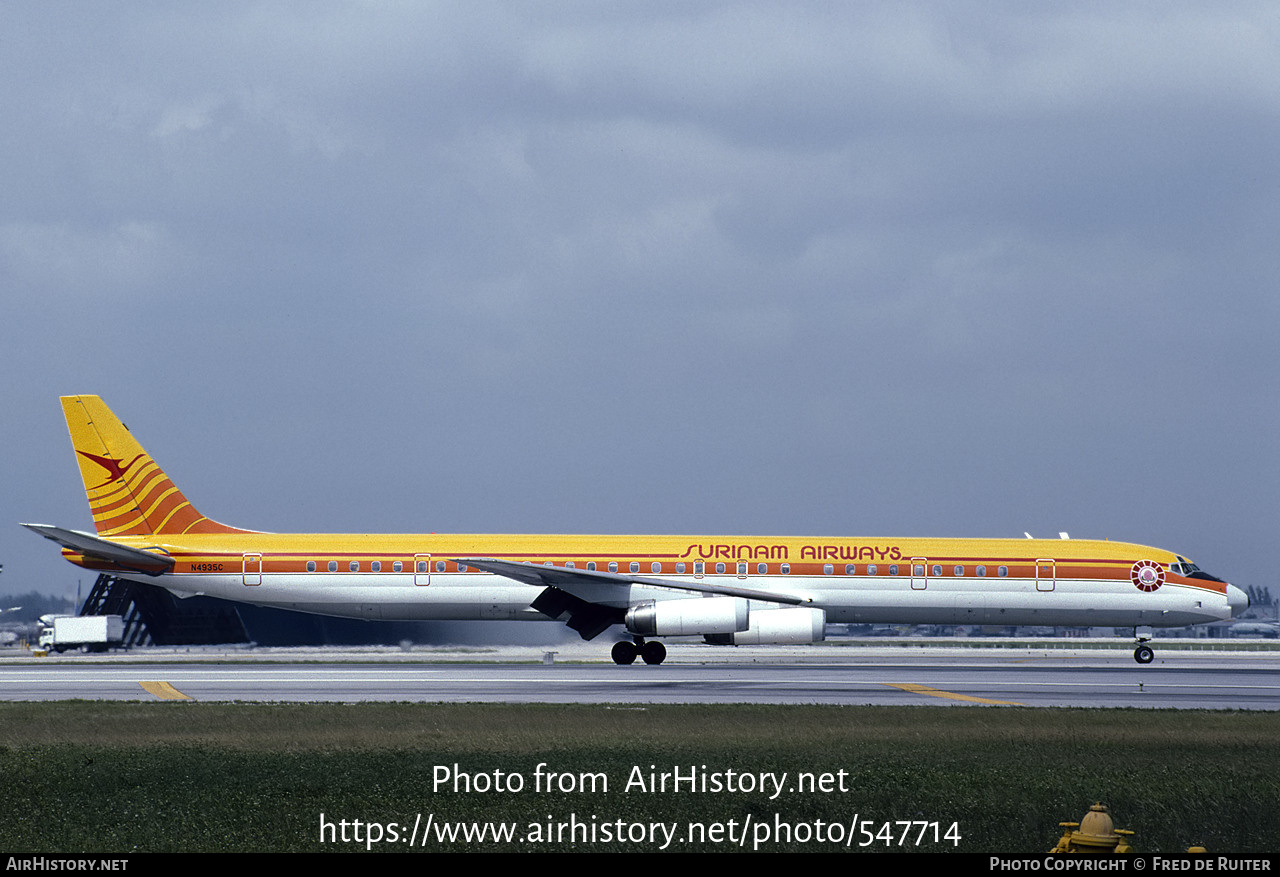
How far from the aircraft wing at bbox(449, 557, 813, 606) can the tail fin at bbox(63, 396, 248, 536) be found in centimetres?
908

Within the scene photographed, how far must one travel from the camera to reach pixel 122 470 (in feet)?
127

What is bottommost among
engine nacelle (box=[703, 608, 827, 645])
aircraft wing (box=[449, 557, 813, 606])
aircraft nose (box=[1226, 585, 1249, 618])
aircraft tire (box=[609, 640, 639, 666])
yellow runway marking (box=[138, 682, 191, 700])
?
yellow runway marking (box=[138, 682, 191, 700])

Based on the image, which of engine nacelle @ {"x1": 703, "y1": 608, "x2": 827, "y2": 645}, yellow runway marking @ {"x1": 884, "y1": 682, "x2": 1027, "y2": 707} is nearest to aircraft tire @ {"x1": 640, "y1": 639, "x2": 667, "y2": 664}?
engine nacelle @ {"x1": 703, "y1": 608, "x2": 827, "y2": 645}

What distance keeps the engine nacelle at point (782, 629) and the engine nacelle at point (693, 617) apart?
0.75 ft

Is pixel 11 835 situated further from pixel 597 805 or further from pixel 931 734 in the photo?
pixel 931 734

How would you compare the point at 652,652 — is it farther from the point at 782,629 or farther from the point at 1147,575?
the point at 1147,575

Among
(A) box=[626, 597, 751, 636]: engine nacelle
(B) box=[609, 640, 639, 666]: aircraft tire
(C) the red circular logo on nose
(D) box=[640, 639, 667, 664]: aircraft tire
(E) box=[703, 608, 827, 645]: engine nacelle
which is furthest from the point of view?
(C) the red circular logo on nose

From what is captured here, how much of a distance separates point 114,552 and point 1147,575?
30193 millimetres

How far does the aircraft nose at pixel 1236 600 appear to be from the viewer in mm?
39125

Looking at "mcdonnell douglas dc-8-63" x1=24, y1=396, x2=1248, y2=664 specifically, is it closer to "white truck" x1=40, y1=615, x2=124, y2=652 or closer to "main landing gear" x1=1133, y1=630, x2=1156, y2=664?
"main landing gear" x1=1133, y1=630, x2=1156, y2=664

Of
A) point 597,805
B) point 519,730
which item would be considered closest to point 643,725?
point 519,730

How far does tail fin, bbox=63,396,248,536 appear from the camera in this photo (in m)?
38.4

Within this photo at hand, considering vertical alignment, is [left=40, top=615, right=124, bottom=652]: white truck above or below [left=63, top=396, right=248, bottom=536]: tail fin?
below

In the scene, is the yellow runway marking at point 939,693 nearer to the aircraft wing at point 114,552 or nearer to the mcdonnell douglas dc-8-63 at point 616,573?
the mcdonnell douglas dc-8-63 at point 616,573
